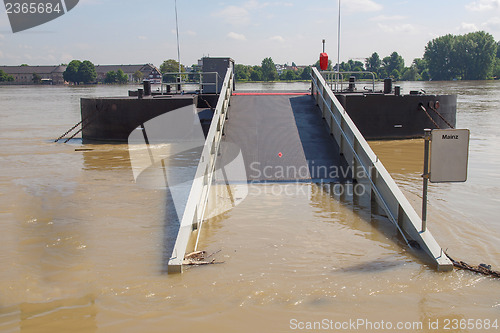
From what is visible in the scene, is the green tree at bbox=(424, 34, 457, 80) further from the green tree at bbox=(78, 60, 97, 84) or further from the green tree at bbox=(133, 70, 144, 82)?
the green tree at bbox=(78, 60, 97, 84)

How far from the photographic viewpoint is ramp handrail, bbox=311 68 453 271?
6.07m

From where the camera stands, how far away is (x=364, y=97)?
16.9 metres

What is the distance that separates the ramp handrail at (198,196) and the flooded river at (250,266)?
23 centimetres

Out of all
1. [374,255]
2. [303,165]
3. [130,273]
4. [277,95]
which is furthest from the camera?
[277,95]

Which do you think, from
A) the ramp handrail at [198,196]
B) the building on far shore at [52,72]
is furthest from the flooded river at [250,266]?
the building on far shore at [52,72]

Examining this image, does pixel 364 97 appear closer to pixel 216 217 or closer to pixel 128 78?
pixel 216 217

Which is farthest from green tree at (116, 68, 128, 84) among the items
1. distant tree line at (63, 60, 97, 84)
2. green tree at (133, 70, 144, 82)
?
distant tree line at (63, 60, 97, 84)

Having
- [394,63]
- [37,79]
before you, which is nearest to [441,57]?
[394,63]

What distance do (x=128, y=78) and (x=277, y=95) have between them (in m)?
158

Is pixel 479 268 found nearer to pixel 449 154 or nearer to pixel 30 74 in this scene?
pixel 449 154

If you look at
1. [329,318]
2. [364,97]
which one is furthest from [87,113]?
[329,318]

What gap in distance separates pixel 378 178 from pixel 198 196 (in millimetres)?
2869

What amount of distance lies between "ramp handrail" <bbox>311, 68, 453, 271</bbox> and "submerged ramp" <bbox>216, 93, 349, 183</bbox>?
30 cm

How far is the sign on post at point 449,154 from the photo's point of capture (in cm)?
545
